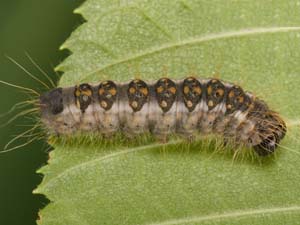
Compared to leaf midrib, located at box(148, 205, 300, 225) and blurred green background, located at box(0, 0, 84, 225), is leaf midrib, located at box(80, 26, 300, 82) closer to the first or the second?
blurred green background, located at box(0, 0, 84, 225)

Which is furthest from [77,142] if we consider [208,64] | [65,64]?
[208,64]

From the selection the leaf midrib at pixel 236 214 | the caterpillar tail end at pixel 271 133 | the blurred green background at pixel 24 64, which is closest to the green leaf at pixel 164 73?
the leaf midrib at pixel 236 214

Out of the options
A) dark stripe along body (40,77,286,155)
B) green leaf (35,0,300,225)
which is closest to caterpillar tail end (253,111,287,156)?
dark stripe along body (40,77,286,155)

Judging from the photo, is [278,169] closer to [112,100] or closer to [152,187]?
[152,187]

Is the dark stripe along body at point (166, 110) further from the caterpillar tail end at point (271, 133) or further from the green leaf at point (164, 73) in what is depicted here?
the green leaf at point (164, 73)

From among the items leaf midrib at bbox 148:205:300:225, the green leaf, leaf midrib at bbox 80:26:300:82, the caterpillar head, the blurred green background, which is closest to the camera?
leaf midrib at bbox 148:205:300:225

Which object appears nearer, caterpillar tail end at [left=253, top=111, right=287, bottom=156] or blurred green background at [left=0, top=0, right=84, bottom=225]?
caterpillar tail end at [left=253, top=111, right=287, bottom=156]
